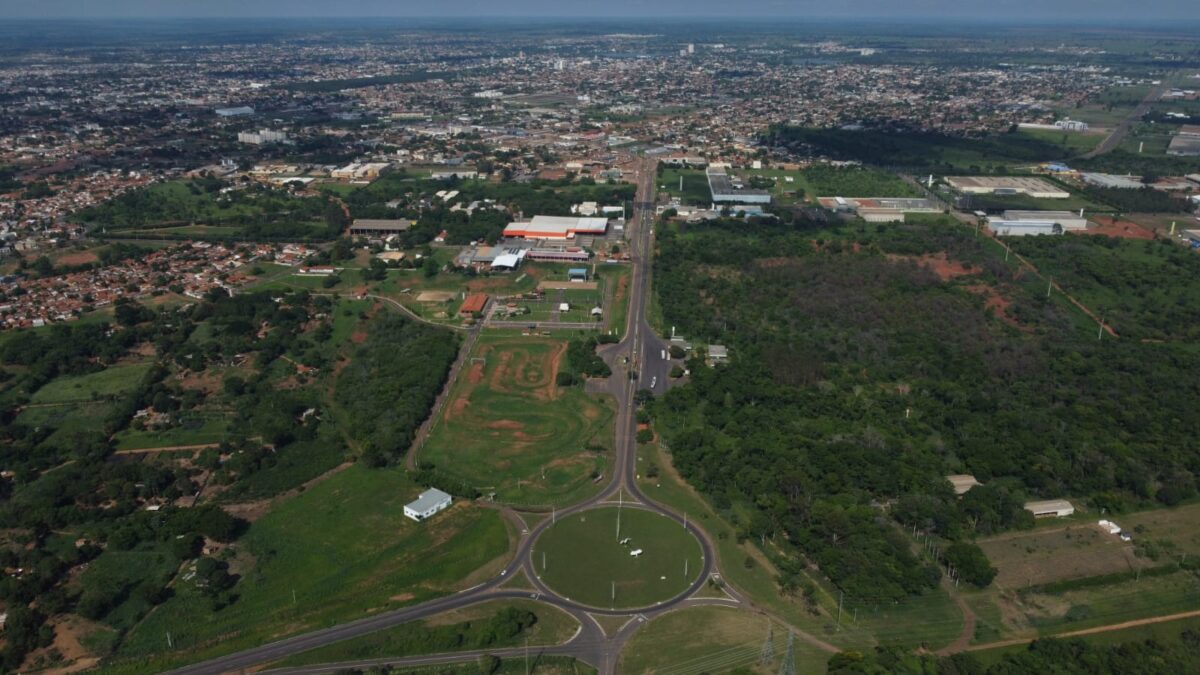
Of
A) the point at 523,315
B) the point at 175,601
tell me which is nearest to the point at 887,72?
the point at 523,315

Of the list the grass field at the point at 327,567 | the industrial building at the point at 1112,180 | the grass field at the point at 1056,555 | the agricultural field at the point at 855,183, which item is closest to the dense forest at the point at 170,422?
the grass field at the point at 327,567

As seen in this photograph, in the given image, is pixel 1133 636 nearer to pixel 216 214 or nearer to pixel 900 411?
pixel 900 411

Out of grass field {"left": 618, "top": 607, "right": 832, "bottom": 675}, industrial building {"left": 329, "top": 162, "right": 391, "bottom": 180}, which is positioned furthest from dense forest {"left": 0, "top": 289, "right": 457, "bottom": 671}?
industrial building {"left": 329, "top": 162, "right": 391, "bottom": 180}

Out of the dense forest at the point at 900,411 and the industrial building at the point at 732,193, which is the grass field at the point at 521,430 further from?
the industrial building at the point at 732,193

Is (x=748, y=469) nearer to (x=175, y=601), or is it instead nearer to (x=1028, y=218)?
(x=175, y=601)

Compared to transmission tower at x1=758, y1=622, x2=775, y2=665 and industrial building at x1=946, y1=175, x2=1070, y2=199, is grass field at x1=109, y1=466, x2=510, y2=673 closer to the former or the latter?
transmission tower at x1=758, y1=622, x2=775, y2=665

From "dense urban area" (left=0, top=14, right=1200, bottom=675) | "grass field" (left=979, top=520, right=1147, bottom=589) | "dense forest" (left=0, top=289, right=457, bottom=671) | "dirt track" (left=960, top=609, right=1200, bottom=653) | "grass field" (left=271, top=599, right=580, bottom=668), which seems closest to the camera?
"grass field" (left=271, top=599, right=580, bottom=668)

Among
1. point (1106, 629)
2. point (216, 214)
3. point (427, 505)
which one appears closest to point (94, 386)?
point (427, 505)

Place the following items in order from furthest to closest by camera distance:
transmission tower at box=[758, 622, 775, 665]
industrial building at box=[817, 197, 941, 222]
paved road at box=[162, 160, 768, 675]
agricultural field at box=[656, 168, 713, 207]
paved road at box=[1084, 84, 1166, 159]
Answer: paved road at box=[1084, 84, 1166, 159]
agricultural field at box=[656, 168, 713, 207]
industrial building at box=[817, 197, 941, 222]
paved road at box=[162, 160, 768, 675]
transmission tower at box=[758, 622, 775, 665]
